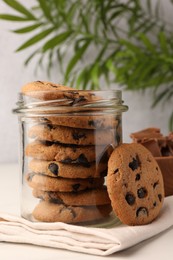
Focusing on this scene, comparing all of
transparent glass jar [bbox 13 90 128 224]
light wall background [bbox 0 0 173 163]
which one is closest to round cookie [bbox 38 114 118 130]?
transparent glass jar [bbox 13 90 128 224]

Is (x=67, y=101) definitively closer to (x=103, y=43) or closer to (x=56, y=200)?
(x=56, y=200)

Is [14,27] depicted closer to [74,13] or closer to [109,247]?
[74,13]

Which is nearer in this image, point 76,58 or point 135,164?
point 135,164

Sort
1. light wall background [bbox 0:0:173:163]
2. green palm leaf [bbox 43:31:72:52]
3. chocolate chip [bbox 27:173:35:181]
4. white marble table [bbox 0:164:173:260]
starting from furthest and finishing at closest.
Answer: light wall background [bbox 0:0:173:163]
green palm leaf [bbox 43:31:72:52]
chocolate chip [bbox 27:173:35:181]
white marble table [bbox 0:164:173:260]

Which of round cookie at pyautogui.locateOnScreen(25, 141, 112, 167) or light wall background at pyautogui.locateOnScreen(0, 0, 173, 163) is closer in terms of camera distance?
round cookie at pyautogui.locateOnScreen(25, 141, 112, 167)

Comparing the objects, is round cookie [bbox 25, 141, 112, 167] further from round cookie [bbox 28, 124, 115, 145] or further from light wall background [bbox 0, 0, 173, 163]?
light wall background [bbox 0, 0, 173, 163]

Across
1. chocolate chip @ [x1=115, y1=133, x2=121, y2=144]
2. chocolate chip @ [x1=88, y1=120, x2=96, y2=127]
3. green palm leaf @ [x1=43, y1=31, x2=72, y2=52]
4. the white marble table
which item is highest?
green palm leaf @ [x1=43, y1=31, x2=72, y2=52]

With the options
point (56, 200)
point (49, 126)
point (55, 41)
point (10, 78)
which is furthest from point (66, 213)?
point (10, 78)

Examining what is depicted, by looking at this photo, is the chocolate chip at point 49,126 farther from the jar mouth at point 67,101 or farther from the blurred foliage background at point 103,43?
the blurred foliage background at point 103,43
